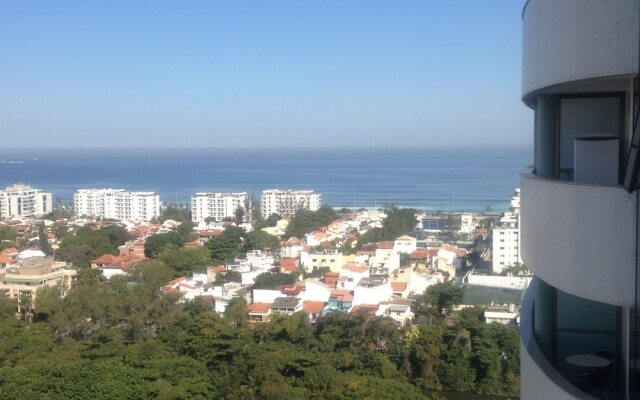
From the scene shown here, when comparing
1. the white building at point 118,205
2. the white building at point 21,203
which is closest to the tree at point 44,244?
the white building at point 118,205

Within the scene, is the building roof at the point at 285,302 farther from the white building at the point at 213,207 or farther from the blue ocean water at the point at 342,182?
the blue ocean water at the point at 342,182

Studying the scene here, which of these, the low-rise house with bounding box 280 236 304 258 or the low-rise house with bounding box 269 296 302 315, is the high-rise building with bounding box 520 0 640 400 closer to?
the low-rise house with bounding box 269 296 302 315

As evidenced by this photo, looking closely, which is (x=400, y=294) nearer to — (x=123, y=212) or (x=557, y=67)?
(x=557, y=67)

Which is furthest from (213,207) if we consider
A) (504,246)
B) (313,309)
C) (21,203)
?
(313,309)

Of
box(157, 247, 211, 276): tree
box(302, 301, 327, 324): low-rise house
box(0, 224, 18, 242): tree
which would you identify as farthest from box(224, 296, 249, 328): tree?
box(0, 224, 18, 242): tree

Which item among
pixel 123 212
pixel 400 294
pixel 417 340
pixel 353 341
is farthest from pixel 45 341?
pixel 123 212

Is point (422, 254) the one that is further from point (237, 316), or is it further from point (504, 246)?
point (237, 316)
